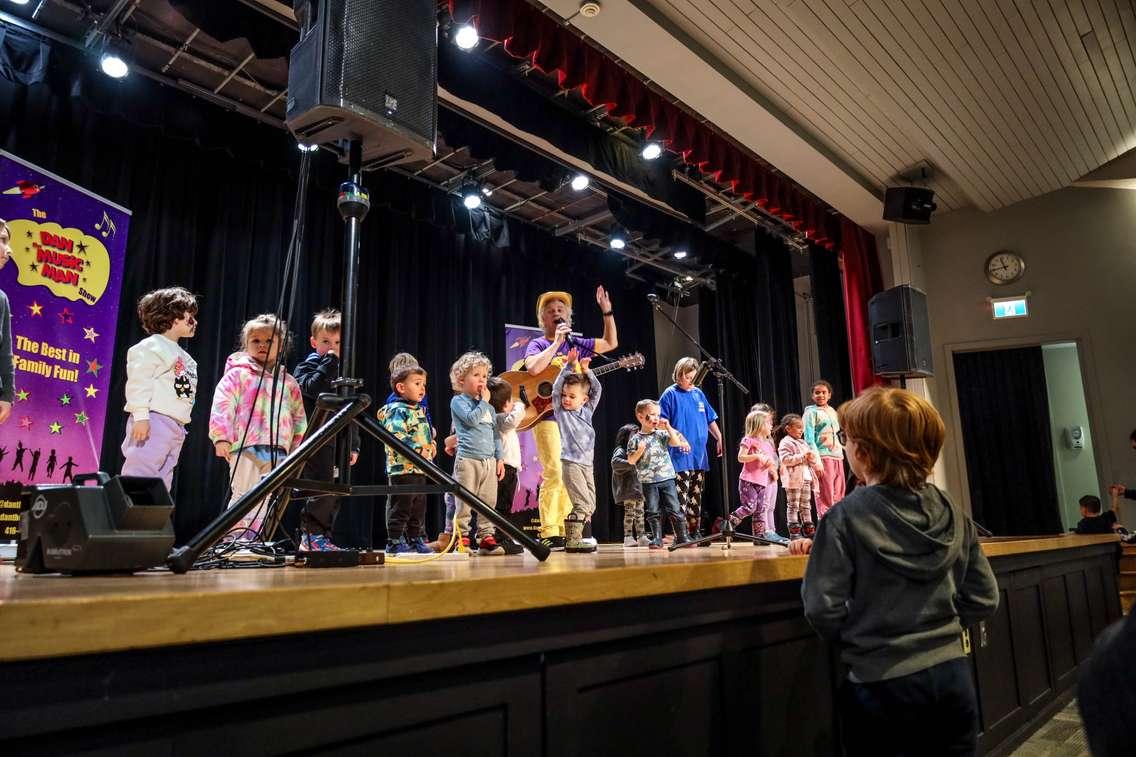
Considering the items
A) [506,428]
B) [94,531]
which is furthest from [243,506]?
[506,428]

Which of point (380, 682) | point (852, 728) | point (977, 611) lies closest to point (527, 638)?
point (380, 682)

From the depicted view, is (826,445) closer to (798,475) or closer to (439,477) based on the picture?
(798,475)

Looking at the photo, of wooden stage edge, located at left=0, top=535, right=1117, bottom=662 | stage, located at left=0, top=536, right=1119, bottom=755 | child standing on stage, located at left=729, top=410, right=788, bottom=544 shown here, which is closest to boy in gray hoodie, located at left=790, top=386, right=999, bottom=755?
stage, located at left=0, top=536, right=1119, bottom=755

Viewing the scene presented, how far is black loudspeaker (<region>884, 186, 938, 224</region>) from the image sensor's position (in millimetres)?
5730

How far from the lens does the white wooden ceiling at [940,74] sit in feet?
13.0

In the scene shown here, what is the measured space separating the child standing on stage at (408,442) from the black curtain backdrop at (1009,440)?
637 cm

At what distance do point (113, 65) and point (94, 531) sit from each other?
14.4 feet

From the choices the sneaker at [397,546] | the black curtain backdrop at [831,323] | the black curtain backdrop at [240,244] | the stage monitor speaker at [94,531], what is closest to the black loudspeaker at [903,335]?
the black curtain backdrop at [831,323]

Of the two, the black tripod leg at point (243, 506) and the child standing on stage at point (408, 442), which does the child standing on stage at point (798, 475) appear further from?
the black tripod leg at point (243, 506)

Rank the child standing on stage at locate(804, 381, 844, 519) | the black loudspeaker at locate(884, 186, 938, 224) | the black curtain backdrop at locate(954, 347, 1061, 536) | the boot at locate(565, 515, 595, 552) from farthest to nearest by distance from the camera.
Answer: the black curtain backdrop at locate(954, 347, 1061, 536)
the black loudspeaker at locate(884, 186, 938, 224)
the child standing on stage at locate(804, 381, 844, 519)
the boot at locate(565, 515, 595, 552)

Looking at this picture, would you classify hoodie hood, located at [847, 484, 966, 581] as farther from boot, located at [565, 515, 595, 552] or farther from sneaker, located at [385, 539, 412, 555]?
sneaker, located at [385, 539, 412, 555]

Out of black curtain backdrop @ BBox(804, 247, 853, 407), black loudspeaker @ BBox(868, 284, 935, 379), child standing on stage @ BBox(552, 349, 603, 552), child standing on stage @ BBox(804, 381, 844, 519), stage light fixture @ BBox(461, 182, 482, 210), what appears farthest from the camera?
black curtain backdrop @ BBox(804, 247, 853, 407)

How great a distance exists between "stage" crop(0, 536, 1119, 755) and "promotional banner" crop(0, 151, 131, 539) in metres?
3.56

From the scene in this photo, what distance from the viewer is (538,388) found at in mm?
4801
